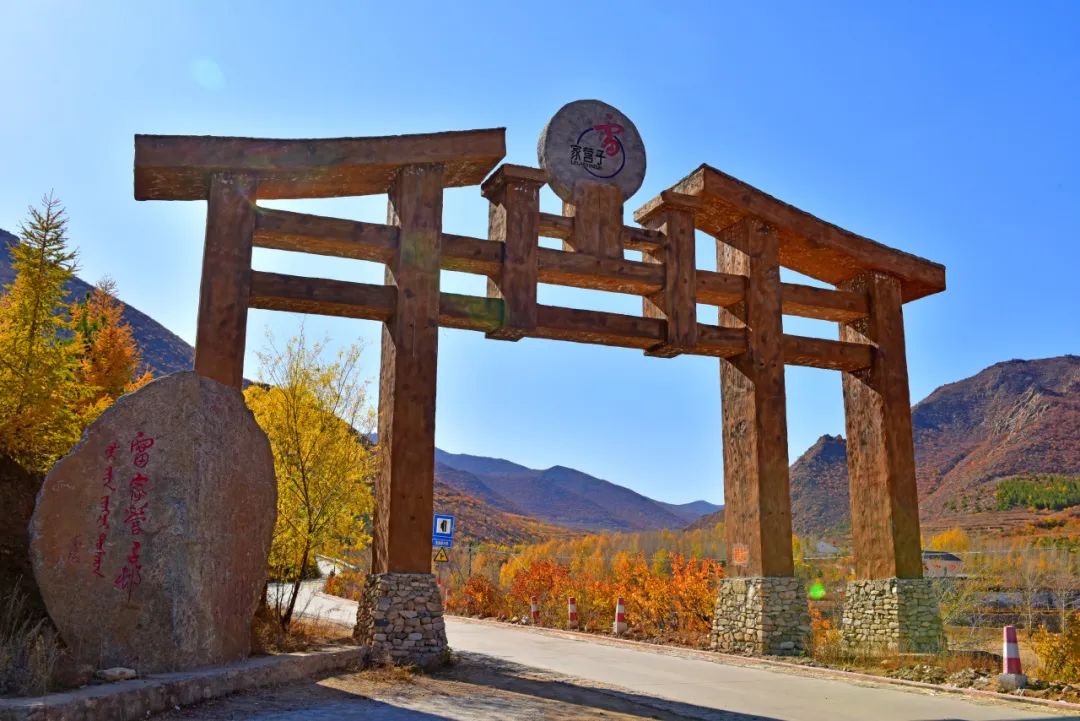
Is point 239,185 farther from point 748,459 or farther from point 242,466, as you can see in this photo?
point 748,459

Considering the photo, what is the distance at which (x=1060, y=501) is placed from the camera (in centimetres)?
7831

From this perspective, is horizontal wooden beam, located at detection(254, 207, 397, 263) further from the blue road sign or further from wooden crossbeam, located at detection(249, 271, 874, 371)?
the blue road sign

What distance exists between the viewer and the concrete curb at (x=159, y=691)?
6.29 m

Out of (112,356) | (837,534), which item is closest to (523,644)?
(112,356)

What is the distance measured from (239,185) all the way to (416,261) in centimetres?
282

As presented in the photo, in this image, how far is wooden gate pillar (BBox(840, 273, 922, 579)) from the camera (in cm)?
1659

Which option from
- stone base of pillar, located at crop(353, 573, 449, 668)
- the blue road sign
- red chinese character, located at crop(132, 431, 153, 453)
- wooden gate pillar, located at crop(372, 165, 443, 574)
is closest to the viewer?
red chinese character, located at crop(132, 431, 153, 453)

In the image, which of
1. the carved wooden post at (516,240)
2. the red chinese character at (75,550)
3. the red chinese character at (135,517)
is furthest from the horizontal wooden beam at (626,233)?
the red chinese character at (75,550)

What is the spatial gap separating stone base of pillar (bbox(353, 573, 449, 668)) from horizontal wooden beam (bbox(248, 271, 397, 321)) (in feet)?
12.9

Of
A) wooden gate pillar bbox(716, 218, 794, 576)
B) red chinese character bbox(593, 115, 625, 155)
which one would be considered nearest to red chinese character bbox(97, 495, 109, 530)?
wooden gate pillar bbox(716, 218, 794, 576)

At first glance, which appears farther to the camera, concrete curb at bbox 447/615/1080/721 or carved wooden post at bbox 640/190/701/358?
carved wooden post at bbox 640/190/701/358

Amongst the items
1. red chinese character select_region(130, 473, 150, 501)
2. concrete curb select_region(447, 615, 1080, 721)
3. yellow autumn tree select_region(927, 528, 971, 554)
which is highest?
yellow autumn tree select_region(927, 528, 971, 554)

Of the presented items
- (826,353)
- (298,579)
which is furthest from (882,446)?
(298,579)

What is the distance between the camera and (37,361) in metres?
12.2
